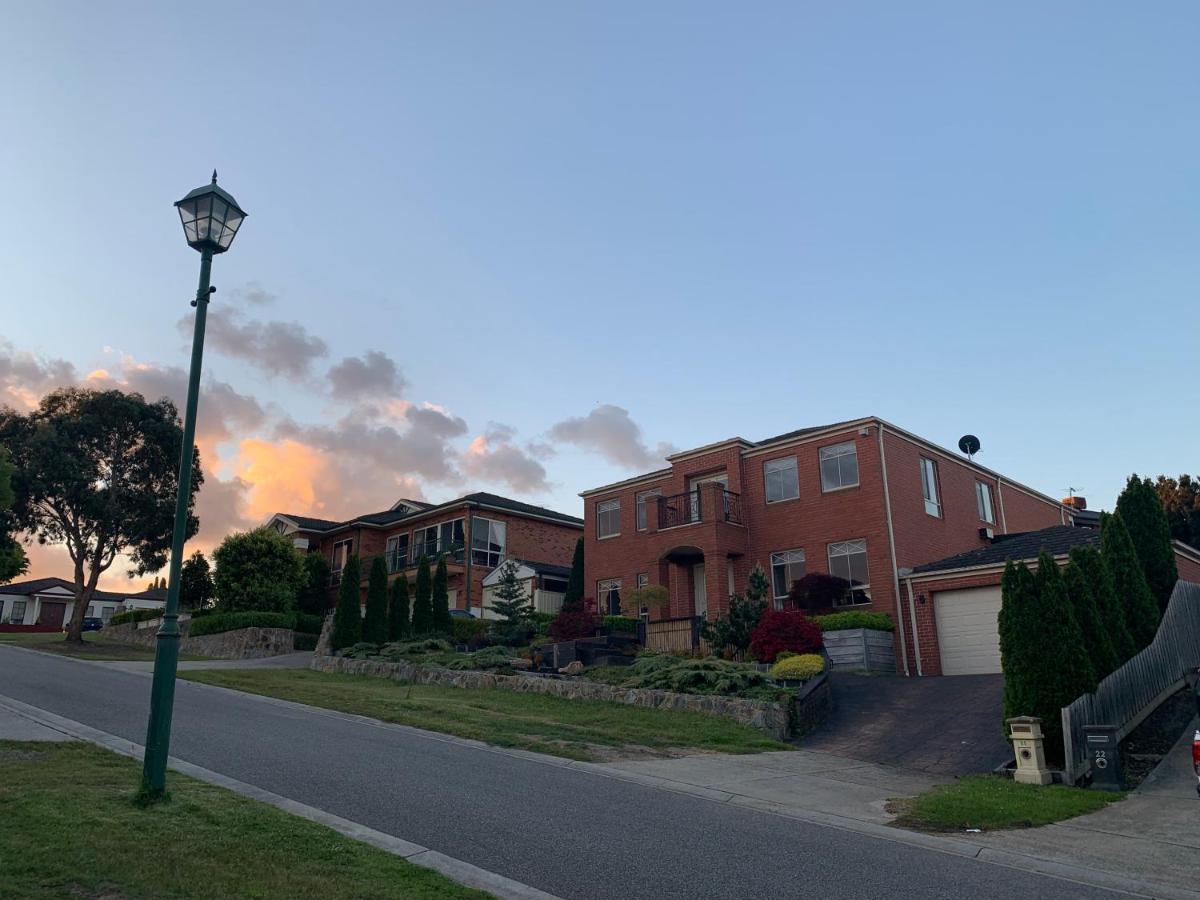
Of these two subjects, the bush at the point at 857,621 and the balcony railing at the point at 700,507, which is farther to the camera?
the balcony railing at the point at 700,507

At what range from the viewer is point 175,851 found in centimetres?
683

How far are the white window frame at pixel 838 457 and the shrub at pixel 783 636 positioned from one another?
624 cm

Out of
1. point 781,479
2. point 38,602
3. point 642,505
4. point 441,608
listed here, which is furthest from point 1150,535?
point 38,602

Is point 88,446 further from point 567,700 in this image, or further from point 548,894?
point 548,894

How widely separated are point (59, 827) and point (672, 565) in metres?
25.2

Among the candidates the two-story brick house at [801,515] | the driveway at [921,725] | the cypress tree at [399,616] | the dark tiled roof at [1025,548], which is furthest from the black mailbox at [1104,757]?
the cypress tree at [399,616]

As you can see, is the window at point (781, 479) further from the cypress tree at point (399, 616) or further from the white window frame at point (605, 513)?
the cypress tree at point (399, 616)

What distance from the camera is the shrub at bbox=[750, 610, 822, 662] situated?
2222 centimetres

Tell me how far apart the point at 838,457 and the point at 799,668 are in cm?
983

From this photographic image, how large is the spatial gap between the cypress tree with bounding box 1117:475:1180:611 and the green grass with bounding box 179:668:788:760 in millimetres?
10517

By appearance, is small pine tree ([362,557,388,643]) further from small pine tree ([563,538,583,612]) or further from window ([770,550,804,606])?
window ([770,550,804,606])

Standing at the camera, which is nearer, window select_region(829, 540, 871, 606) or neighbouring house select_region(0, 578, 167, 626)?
window select_region(829, 540, 871, 606)

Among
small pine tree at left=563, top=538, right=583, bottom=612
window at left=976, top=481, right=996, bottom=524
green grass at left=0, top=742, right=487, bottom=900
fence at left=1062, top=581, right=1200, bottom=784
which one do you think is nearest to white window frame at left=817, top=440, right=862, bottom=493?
window at left=976, top=481, right=996, bottom=524

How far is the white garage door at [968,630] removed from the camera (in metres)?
23.5
